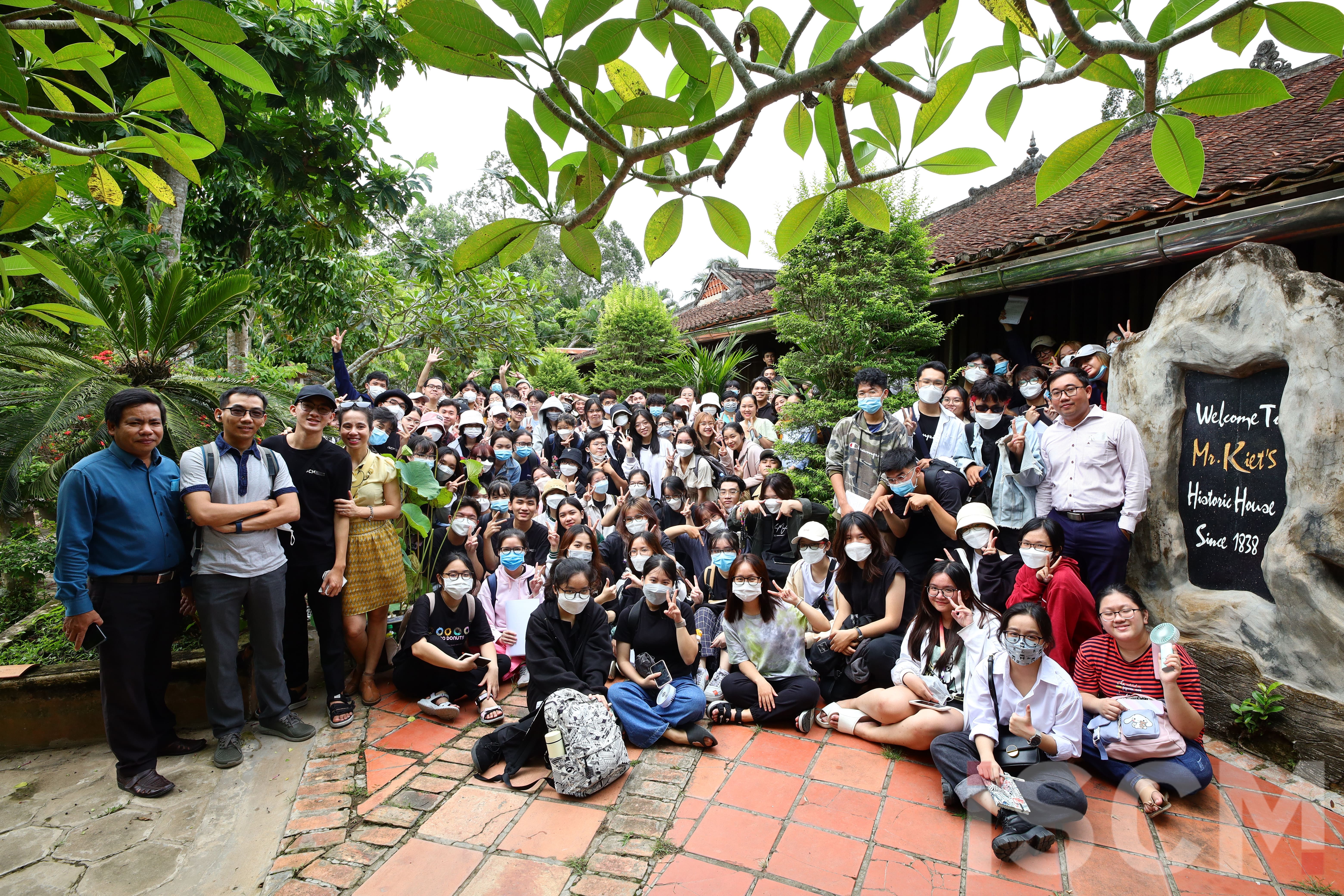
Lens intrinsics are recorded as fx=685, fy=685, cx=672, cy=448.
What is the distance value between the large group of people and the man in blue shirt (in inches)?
0.5

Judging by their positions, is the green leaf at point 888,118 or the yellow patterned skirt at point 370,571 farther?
the yellow patterned skirt at point 370,571

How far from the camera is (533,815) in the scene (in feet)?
9.97

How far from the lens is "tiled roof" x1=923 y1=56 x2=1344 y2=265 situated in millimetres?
4379

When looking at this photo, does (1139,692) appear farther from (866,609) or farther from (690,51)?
(690,51)

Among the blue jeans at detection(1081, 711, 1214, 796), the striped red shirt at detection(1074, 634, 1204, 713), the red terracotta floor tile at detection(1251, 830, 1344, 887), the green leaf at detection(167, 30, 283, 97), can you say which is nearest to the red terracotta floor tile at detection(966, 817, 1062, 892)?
the blue jeans at detection(1081, 711, 1214, 796)

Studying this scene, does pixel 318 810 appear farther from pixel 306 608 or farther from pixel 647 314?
pixel 647 314

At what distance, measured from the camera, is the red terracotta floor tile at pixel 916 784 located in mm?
3129

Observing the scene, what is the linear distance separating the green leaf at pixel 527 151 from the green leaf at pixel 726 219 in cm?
36

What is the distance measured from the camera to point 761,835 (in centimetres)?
286

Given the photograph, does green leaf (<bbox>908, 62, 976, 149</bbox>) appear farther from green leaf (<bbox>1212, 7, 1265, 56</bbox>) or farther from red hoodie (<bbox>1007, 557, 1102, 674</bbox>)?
red hoodie (<bbox>1007, 557, 1102, 674</bbox>)

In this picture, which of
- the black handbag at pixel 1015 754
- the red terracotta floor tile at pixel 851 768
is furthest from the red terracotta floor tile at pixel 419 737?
the black handbag at pixel 1015 754

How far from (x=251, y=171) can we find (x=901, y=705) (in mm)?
5882

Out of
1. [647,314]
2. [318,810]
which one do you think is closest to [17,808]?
[318,810]

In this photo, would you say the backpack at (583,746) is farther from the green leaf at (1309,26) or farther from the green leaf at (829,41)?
the green leaf at (1309,26)
